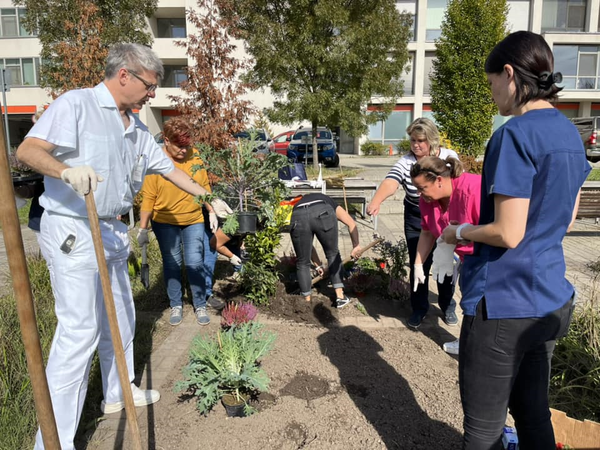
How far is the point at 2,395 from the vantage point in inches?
111

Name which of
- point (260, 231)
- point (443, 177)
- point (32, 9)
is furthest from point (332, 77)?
point (443, 177)

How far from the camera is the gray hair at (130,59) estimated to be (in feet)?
8.09

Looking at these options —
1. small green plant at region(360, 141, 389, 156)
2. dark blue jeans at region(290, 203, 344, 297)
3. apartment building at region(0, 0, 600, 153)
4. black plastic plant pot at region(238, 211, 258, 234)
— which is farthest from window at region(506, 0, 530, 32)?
black plastic plant pot at region(238, 211, 258, 234)

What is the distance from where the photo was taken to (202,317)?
14.5ft

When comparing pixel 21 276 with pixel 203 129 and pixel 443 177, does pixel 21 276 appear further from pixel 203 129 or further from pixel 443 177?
pixel 203 129

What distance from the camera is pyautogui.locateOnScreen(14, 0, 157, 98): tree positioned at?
8.00 m

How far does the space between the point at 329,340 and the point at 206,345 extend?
4.45 feet

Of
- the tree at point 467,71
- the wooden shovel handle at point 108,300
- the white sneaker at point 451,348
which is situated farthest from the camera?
the tree at point 467,71

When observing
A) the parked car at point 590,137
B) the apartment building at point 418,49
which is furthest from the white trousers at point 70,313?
the apartment building at point 418,49

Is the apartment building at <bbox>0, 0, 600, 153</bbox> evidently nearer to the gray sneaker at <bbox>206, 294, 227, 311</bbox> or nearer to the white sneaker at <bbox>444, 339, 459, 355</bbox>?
the gray sneaker at <bbox>206, 294, 227, 311</bbox>

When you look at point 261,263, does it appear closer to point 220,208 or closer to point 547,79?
point 220,208

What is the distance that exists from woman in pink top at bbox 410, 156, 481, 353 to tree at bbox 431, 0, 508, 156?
1240cm

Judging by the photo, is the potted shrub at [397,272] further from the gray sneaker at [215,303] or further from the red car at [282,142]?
the red car at [282,142]

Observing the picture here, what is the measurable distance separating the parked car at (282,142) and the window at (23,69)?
54.0 feet
